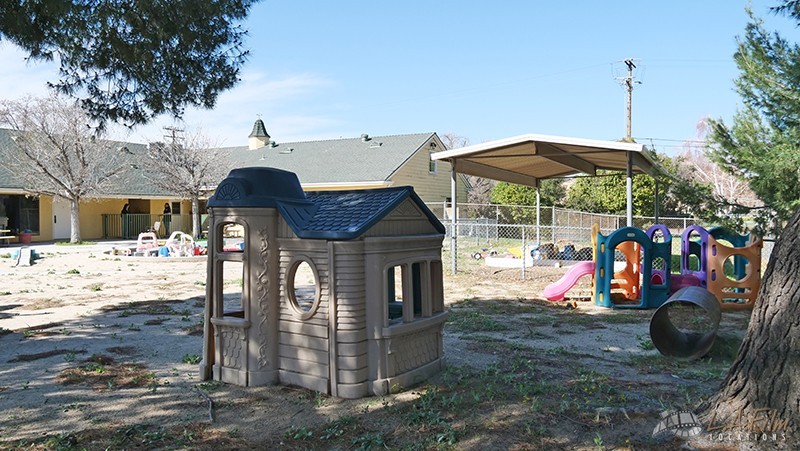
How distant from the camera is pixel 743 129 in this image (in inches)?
411

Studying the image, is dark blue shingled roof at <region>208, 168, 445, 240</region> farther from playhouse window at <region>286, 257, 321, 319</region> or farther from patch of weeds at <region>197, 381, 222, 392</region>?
patch of weeds at <region>197, 381, 222, 392</region>

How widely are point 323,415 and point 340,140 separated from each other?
108 feet

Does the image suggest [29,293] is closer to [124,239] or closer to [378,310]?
[378,310]

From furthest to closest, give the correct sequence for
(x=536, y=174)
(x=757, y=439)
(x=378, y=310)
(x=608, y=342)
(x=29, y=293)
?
1. (x=536, y=174)
2. (x=29, y=293)
3. (x=608, y=342)
4. (x=378, y=310)
5. (x=757, y=439)

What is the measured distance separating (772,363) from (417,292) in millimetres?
3735

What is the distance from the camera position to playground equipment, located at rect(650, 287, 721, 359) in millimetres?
7039

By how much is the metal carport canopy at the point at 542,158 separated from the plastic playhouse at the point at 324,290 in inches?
308

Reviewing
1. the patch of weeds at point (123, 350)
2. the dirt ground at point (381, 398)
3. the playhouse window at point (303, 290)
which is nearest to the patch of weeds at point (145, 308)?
the dirt ground at point (381, 398)

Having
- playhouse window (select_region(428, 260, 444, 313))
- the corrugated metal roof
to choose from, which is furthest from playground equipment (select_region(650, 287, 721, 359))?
the corrugated metal roof

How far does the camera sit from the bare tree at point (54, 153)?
87.8ft

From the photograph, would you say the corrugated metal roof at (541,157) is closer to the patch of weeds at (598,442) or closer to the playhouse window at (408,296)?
the playhouse window at (408,296)

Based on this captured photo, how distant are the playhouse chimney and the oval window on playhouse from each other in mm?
36420

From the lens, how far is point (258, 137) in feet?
136

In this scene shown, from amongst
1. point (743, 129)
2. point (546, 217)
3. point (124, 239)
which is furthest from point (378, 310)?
point (124, 239)
